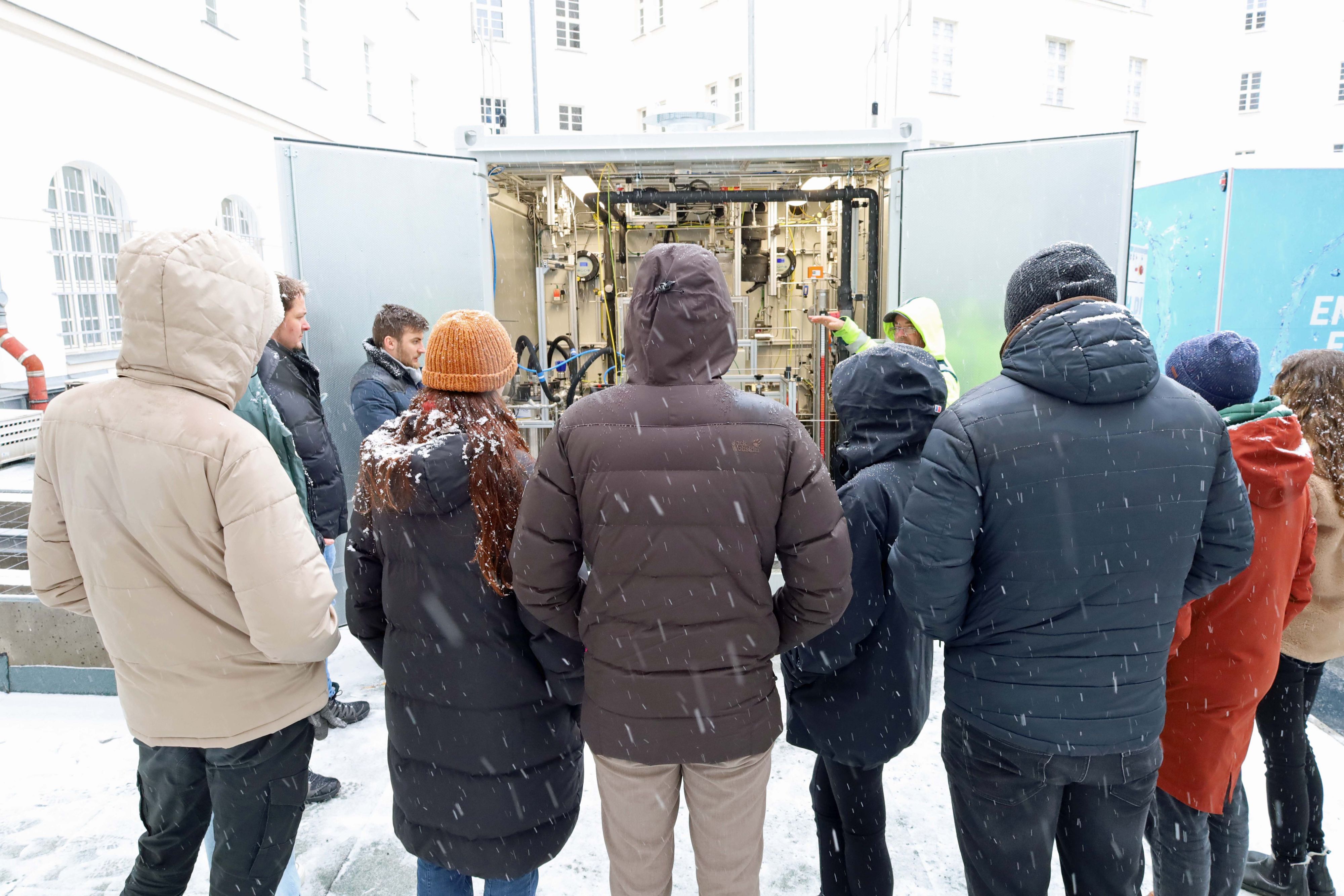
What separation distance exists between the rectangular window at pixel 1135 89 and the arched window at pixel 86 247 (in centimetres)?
2243

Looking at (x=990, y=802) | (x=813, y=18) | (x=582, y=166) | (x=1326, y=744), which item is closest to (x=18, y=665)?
(x=582, y=166)

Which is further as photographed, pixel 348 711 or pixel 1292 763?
pixel 348 711

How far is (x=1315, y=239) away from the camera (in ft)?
19.3

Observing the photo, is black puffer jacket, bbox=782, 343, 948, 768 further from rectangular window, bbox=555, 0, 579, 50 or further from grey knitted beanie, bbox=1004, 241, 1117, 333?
rectangular window, bbox=555, 0, 579, 50

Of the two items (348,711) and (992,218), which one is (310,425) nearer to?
(348,711)

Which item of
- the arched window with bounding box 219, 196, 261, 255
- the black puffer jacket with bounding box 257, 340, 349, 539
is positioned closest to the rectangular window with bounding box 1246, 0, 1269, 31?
the arched window with bounding box 219, 196, 261, 255

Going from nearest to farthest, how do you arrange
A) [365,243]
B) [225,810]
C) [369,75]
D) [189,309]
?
[189,309], [225,810], [365,243], [369,75]

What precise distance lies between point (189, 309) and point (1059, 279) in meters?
1.80

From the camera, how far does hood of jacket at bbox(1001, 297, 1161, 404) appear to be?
149cm

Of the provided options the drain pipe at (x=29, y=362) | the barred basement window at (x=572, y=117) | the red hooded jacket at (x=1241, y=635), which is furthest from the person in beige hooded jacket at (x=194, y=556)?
the barred basement window at (x=572, y=117)

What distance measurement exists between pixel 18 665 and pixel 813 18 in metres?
16.8

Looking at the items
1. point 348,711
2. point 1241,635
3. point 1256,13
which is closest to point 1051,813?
point 1241,635

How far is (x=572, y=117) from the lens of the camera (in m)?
21.1

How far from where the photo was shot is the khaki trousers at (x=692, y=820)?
66.9 inches
